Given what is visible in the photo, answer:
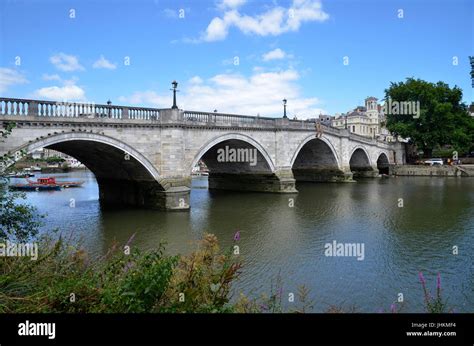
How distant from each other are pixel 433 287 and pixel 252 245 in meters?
6.23

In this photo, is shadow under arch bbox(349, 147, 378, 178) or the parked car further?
the parked car

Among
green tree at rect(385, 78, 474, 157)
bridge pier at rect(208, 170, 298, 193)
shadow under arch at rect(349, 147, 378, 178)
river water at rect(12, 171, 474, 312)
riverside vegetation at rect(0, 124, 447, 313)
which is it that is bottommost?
river water at rect(12, 171, 474, 312)

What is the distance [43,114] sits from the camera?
16.6 metres

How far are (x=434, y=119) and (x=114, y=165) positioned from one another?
4180 centimetres

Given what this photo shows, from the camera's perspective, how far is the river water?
9.55 m

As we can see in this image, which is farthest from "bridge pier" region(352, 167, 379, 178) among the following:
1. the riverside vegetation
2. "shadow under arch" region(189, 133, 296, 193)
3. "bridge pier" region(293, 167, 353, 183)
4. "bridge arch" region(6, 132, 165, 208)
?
the riverside vegetation

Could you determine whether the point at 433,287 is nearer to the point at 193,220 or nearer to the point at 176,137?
the point at 193,220

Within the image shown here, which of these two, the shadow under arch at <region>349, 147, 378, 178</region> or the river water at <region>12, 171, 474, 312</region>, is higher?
the shadow under arch at <region>349, 147, 378, 178</region>

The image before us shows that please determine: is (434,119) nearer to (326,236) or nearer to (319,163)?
(319,163)

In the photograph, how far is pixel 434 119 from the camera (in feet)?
160

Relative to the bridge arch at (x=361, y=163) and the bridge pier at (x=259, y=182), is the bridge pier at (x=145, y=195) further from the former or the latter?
the bridge arch at (x=361, y=163)

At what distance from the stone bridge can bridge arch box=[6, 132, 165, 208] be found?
4cm

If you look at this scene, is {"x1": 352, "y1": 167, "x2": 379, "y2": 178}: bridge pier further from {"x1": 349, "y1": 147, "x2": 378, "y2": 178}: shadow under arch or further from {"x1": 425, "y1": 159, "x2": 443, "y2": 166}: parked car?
{"x1": 425, "y1": 159, "x2": 443, "y2": 166}: parked car

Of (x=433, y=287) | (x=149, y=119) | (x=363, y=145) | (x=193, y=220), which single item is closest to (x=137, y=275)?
(x=433, y=287)
